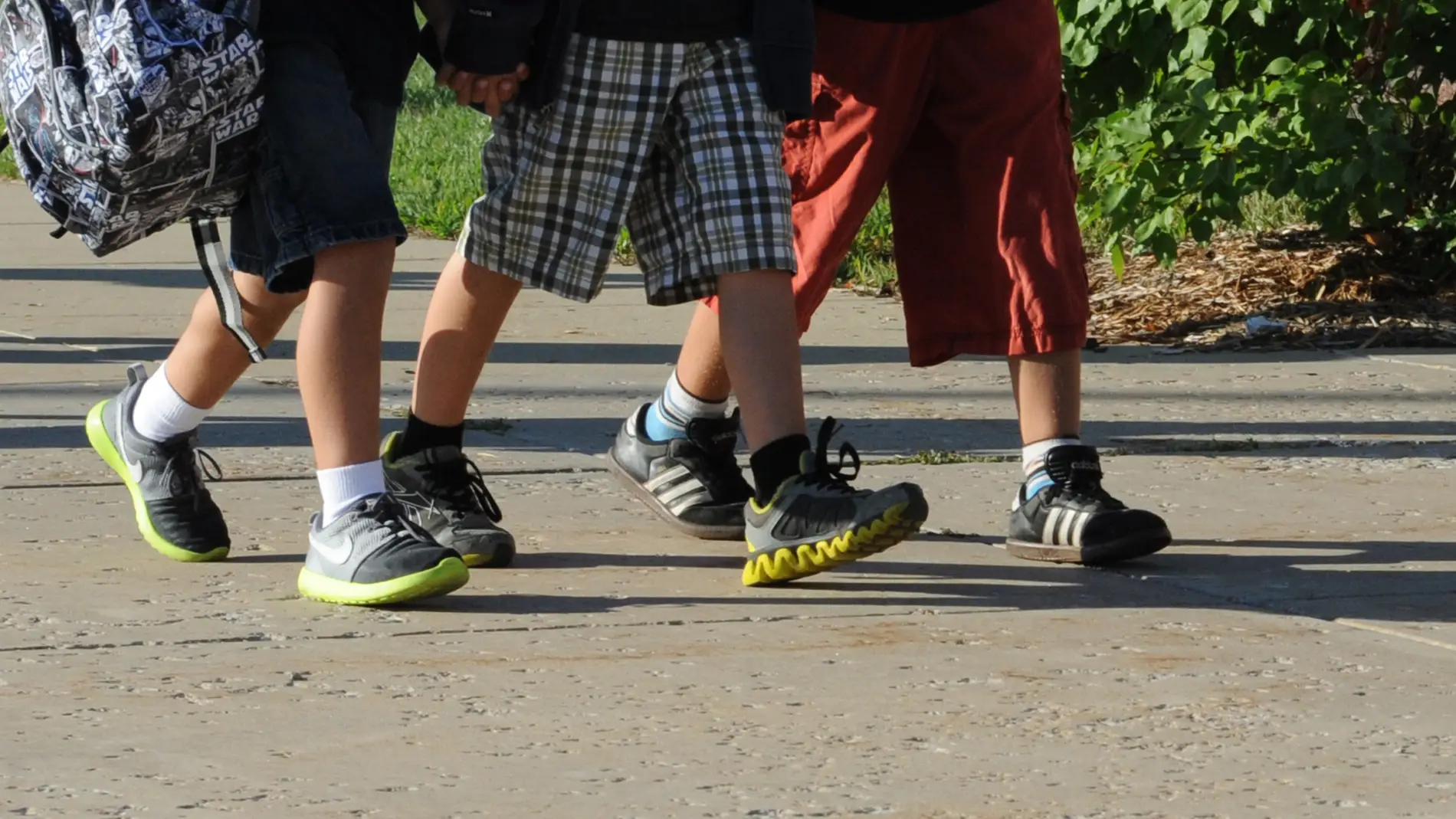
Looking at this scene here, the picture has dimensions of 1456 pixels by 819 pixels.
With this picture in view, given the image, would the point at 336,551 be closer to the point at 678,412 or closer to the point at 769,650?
the point at 769,650

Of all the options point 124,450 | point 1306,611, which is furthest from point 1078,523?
point 124,450

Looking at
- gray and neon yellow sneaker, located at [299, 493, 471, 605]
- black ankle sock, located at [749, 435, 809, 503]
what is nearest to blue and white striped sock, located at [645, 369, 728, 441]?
black ankle sock, located at [749, 435, 809, 503]

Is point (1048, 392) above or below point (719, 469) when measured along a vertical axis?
above

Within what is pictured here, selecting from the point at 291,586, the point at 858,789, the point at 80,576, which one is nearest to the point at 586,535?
the point at 291,586

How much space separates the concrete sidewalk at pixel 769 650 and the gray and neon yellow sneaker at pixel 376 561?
0.15ft

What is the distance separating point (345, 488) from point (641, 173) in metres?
0.75

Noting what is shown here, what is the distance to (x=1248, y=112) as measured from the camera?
21.6 ft

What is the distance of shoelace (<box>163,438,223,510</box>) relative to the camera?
396 cm

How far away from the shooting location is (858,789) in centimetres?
270

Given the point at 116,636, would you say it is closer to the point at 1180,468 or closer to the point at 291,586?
the point at 291,586

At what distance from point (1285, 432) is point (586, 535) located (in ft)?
6.30

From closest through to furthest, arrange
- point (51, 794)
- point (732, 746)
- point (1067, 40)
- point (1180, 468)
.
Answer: point (51, 794) < point (732, 746) < point (1180, 468) < point (1067, 40)

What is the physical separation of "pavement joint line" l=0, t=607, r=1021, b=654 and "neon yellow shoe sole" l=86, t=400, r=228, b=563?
0.52 m

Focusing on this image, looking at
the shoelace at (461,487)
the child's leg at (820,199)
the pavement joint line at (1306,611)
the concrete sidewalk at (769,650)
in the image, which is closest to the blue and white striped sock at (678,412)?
the child's leg at (820,199)
